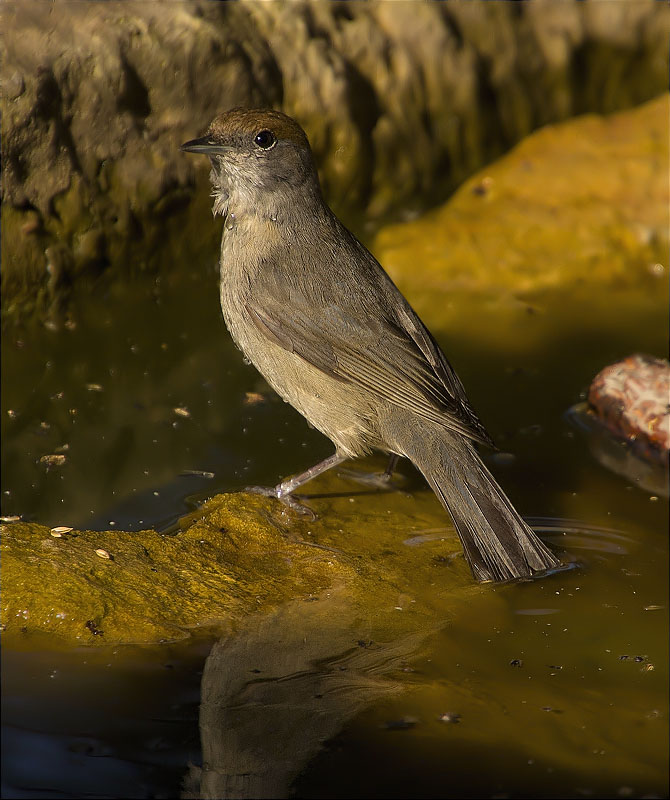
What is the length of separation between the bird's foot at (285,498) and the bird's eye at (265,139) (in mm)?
1429

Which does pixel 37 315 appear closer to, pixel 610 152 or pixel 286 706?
pixel 286 706

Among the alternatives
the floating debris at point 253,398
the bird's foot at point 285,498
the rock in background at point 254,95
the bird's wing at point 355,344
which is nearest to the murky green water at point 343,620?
the floating debris at point 253,398

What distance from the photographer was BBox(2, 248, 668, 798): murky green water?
2.62 metres

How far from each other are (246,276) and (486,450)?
55.8 inches

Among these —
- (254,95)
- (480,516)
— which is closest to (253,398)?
(480,516)

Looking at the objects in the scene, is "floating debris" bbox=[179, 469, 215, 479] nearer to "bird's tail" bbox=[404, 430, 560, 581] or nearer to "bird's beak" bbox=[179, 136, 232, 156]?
"bird's tail" bbox=[404, 430, 560, 581]

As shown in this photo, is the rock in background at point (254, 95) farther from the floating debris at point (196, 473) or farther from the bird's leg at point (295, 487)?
the bird's leg at point (295, 487)

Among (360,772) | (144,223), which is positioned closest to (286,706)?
(360,772)

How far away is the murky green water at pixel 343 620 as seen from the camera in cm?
262

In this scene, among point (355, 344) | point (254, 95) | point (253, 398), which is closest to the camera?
point (355, 344)

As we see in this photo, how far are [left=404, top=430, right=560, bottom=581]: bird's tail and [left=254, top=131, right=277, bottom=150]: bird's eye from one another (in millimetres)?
1415

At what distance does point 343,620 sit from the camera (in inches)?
128

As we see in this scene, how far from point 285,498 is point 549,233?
2767 millimetres

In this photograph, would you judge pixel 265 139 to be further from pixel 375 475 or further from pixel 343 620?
pixel 343 620
